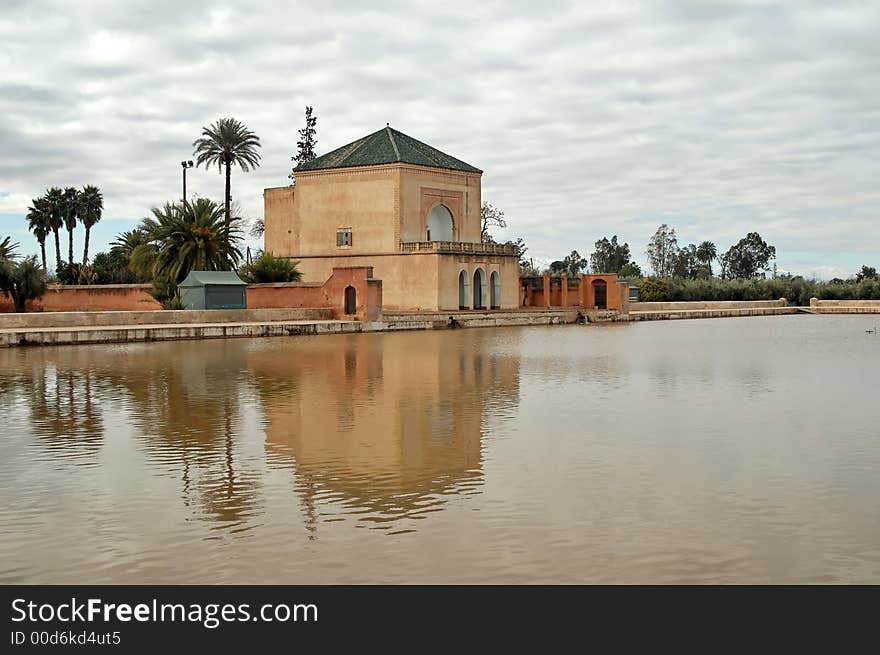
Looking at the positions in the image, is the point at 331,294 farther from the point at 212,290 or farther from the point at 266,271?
the point at 266,271

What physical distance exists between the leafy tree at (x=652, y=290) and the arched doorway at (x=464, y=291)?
57.2 feet

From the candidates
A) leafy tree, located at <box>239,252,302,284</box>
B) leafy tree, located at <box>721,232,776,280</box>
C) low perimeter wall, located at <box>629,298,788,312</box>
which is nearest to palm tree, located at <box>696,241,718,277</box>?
leafy tree, located at <box>721,232,776,280</box>

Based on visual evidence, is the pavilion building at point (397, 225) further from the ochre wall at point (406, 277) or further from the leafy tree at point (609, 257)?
the leafy tree at point (609, 257)

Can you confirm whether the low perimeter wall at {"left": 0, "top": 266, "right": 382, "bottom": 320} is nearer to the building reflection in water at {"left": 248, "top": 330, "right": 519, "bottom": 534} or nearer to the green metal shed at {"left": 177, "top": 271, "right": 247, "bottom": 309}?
the green metal shed at {"left": 177, "top": 271, "right": 247, "bottom": 309}

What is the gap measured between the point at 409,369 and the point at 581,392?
13.0 ft

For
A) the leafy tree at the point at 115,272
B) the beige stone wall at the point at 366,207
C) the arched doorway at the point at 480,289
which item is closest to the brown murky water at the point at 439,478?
the beige stone wall at the point at 366,207

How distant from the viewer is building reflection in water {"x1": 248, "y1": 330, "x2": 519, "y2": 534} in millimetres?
6238

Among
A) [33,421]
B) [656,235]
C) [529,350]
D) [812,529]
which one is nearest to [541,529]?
[812,529]

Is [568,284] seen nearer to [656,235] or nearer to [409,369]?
[409,369]

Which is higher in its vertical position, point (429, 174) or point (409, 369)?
point (429, 174)

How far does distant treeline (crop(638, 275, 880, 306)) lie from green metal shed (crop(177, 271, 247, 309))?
92.0 ft

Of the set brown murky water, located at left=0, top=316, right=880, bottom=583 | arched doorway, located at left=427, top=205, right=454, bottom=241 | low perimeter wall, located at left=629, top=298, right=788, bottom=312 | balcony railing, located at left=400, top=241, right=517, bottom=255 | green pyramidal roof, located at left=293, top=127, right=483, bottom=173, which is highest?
green pyramidal roof, located at left=293, top=127, right=483, bottom=173

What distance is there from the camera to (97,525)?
18.1 feet
